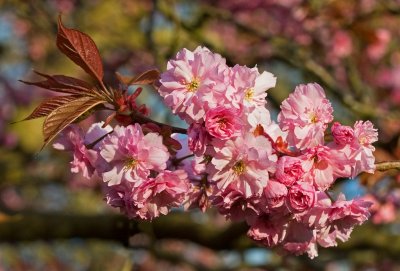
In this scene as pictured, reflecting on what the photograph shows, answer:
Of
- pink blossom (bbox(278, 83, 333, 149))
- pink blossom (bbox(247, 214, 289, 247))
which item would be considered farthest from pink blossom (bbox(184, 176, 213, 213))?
pink blossom (bbox(278, 83, 333, 149))

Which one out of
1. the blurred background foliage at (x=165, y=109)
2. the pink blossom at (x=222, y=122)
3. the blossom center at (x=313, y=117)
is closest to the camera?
the pink blossom at (x=222, y=122)

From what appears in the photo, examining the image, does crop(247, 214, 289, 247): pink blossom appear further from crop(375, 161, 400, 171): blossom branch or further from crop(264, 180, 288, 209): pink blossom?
crop(375, 161, 400, 171): blossom branch

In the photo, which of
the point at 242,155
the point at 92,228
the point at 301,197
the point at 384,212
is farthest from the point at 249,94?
the point at 92,228

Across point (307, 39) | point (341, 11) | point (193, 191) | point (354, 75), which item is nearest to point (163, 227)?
point (354, 75)

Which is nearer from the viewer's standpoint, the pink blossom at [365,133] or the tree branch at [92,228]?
the pink blossom at [365,133]

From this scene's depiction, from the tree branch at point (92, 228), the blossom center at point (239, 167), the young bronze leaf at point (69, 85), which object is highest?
the young bronze leaf at point (69, 85)

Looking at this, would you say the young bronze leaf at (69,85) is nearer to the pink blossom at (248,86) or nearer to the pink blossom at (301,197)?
the pink blossom at (248,86)

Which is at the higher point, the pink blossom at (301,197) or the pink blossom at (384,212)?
the pink blossom at (301,197)

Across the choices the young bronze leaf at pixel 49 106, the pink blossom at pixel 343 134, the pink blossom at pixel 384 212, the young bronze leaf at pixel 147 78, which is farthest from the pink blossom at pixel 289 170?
the pink blossom at pixel 384 212

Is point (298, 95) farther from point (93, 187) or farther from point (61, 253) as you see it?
point (61, 253)
